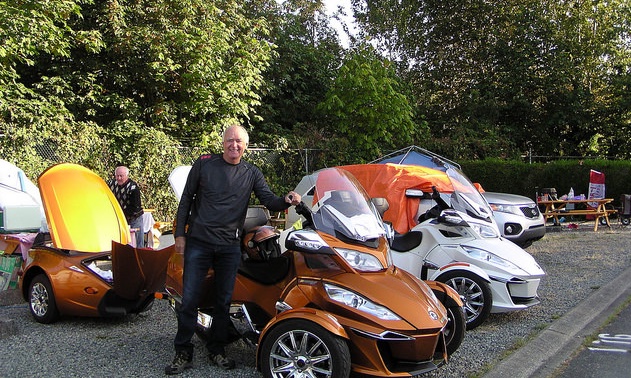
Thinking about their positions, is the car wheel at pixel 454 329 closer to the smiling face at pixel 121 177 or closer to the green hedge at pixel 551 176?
the smiling face at pixel 121 177

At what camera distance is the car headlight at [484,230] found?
6052mm

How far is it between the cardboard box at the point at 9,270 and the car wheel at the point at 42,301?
858mm

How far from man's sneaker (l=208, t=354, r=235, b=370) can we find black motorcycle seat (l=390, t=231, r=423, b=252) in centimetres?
234

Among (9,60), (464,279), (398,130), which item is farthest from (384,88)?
(464,279)

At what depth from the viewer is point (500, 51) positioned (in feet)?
75.1

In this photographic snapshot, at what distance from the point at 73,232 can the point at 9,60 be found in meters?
8.12

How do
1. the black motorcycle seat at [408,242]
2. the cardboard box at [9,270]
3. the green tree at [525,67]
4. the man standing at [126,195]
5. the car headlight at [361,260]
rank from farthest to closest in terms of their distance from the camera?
the green tree at [525,67] < the man standing at [126,195] < the cardboard box at [9,270] < the black motorcycle seat at [408,242] < the car headlight at [361,260]

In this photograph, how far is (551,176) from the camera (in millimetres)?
16578

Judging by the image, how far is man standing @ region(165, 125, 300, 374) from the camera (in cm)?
425

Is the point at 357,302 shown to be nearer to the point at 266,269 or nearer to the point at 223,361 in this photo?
the point at 266,269

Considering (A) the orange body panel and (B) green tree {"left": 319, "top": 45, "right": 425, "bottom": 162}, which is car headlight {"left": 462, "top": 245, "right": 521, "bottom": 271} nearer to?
(A) the orange body panel

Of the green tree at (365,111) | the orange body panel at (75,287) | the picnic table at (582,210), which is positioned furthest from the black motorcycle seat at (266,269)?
the green tree at (365,111)

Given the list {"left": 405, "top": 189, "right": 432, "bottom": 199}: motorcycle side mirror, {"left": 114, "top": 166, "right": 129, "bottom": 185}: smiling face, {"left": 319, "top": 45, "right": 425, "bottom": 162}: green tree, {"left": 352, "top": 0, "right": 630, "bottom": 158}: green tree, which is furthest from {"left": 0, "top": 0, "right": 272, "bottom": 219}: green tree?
{"left": 352, "top": 0, "right": 630, "bottom": 158}: green tree

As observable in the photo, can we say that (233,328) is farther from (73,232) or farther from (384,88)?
(384,88)
